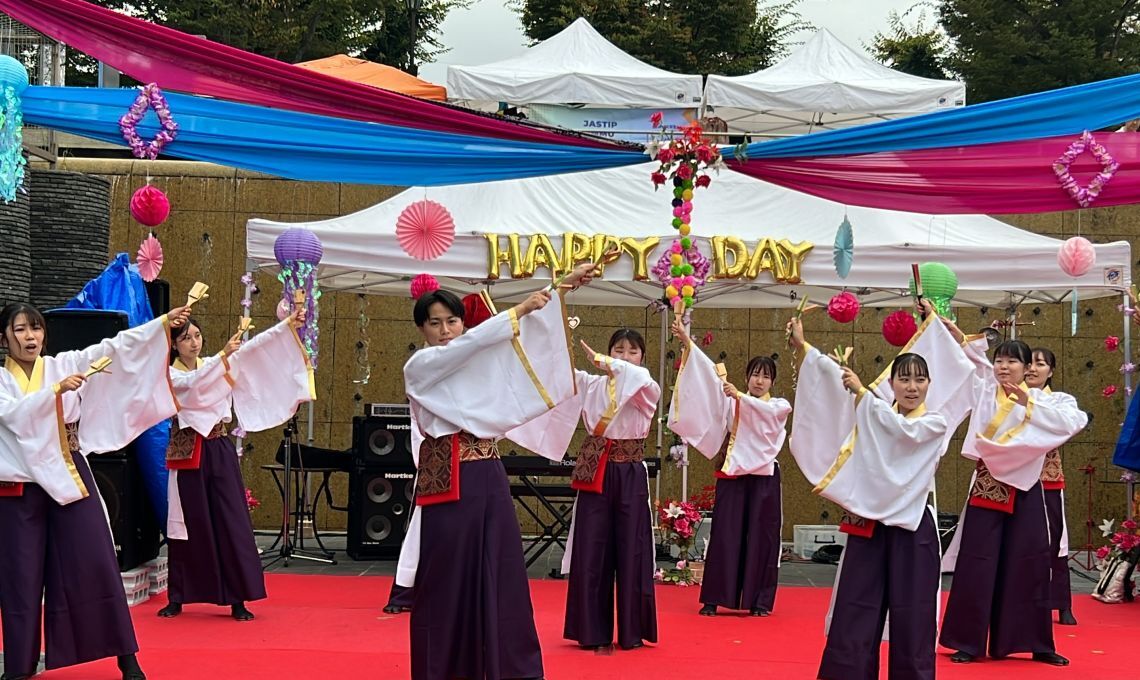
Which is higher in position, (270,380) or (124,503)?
(270,380)

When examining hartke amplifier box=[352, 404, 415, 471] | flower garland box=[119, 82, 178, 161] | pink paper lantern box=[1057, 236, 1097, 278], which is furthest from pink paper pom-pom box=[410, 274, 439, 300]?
pink paper lantern box=[1057, 236, 1097, 278]

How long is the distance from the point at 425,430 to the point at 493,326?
0.47 m

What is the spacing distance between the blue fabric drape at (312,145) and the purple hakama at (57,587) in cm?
142

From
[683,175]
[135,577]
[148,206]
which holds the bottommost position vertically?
[135,577]

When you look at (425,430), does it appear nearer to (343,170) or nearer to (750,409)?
(343,170)

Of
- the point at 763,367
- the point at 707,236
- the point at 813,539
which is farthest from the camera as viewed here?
the point at 813,539

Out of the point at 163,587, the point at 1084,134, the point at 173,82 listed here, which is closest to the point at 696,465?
the point at 163,587

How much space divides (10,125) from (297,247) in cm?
237

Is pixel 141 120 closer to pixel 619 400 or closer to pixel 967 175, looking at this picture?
pixel 619 400

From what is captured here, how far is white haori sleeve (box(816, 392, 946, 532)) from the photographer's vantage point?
4.64 meters

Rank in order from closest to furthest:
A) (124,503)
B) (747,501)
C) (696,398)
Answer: (696,398), (124,503), (747,501)

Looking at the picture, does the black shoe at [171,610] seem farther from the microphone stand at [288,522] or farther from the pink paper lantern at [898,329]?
the pink paper lantern at [898,329]

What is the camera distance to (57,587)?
4820mm

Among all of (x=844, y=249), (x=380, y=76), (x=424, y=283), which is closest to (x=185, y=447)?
(x=424, y=283)
